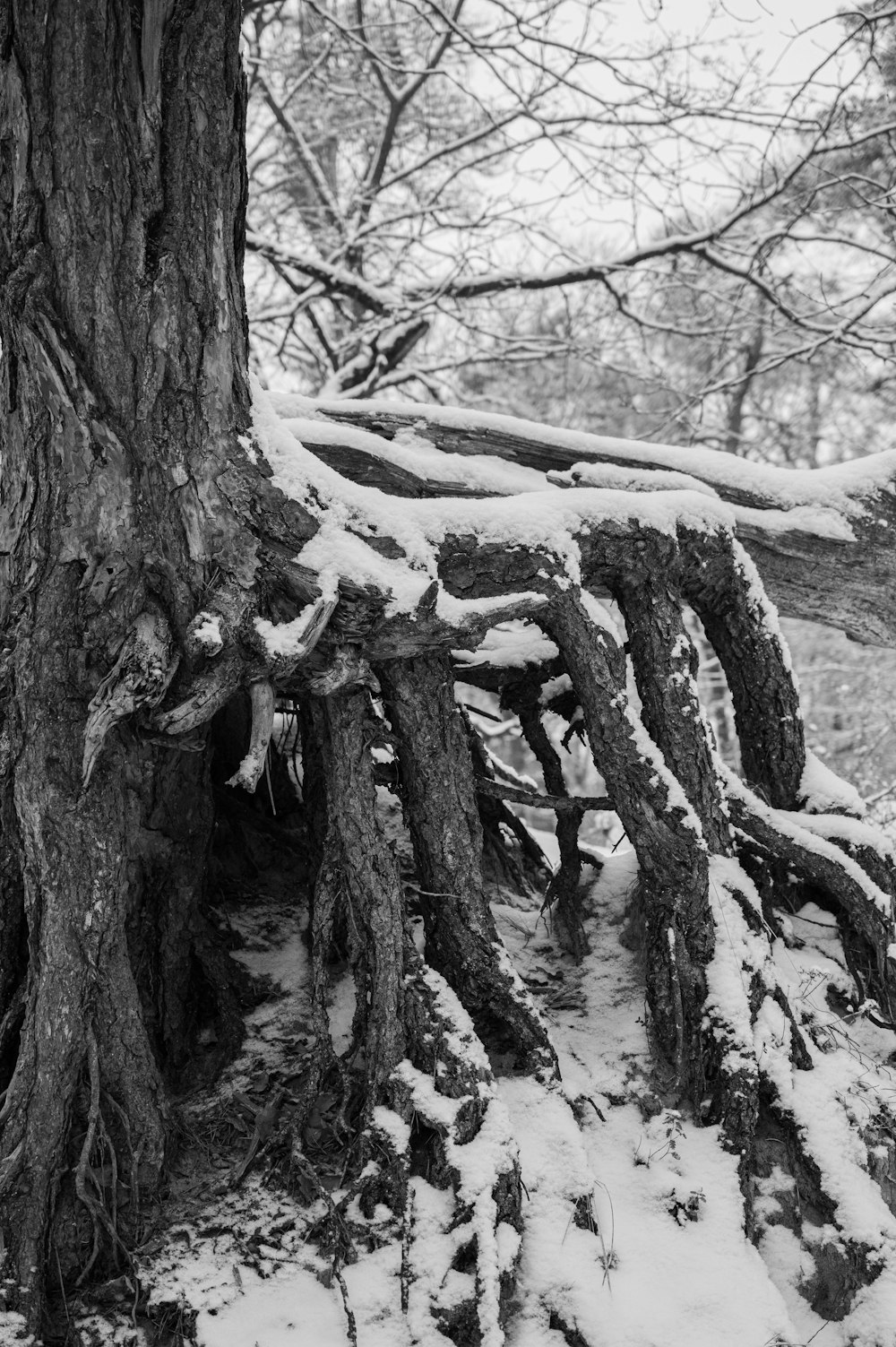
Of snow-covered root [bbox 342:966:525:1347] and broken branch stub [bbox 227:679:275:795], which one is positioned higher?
broken branch stub [bbox 227:679:275:795]

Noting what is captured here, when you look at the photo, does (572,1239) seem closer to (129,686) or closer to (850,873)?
(850,873)

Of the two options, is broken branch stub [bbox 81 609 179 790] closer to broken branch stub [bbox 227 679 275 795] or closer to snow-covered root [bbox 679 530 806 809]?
broken branch stub [bbox 227 679 275 795]

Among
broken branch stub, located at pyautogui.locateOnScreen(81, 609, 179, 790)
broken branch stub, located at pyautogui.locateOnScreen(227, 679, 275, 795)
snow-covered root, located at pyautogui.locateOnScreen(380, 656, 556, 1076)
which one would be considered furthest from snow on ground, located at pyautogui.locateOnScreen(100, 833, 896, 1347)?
broken branch stub, located at pyautogui.locateOnScreen(81, 609, 179, 790)

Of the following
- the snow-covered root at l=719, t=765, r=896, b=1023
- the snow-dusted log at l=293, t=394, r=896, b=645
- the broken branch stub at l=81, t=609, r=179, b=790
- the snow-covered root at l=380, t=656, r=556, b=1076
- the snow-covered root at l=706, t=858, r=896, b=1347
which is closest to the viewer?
the broken branch stub at l=81, t=609, r=179, b=790

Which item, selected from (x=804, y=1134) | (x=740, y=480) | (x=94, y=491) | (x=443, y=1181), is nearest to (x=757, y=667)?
(x=740, y=480)

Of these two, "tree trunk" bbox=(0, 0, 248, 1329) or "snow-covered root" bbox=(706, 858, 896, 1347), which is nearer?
"tree trunk" bbox=(0, 0, 248, 1329)

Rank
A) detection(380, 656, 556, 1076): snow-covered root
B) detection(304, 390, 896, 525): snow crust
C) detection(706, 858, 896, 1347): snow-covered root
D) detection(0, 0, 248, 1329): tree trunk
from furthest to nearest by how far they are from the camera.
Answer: detection(304, 390, 896, 525): snow crust, detection(380, 656, 556, 1076): snow-covered root, detection(706, 858, 896, 1347): snow-covered root, detection(0, 0, 248, 1329): tree trunk

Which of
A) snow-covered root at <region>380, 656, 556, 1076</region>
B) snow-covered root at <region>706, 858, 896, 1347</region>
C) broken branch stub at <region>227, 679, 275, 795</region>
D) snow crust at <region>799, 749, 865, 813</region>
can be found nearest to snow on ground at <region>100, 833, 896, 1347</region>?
snow-covered root at <region>706, 858, 896, 1347</region>

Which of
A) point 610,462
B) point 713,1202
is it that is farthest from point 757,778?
point 713,1202

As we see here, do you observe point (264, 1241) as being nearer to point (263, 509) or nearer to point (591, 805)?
point (591, 805)

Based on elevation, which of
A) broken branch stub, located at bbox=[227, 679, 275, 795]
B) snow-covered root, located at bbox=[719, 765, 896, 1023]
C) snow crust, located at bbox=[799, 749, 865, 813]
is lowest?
snow-covered root, located at bbox=[719, 765, 896, 1023]

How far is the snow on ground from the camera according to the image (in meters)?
2.57

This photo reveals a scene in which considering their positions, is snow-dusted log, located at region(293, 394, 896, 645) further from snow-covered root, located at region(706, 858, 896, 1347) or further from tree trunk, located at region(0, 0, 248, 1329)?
snow-covered root, located at region(706, 858, 896, 1347)

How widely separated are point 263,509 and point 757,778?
2.46 m
